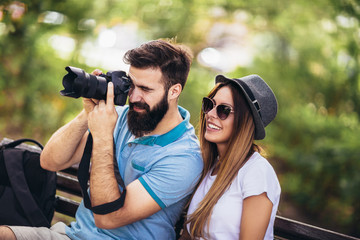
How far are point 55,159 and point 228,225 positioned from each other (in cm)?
121

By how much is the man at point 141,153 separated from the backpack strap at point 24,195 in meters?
0.12

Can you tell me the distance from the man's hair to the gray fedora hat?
0.34 meters

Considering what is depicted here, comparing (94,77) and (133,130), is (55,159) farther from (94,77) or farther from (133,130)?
(94,77)

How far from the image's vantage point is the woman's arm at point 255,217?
6.03ft

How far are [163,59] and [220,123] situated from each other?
0.54 meters

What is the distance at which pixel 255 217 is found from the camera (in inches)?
72.5

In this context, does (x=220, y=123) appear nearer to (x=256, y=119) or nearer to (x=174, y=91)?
(x=256, y=119)

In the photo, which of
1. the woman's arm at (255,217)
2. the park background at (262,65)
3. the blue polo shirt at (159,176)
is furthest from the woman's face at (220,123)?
the park background at (262,65)

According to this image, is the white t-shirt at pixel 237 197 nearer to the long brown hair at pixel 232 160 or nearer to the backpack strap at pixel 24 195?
the long brown hair at pixel 232 160

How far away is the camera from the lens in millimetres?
1926

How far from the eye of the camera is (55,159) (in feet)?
7.88

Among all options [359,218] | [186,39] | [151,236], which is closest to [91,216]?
[151,236]

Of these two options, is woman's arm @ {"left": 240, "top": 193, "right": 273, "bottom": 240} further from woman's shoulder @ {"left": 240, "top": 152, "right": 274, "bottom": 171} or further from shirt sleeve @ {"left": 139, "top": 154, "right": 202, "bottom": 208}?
shirt sleeve @ {"left": 139, "top": 154, "right": 202, "bottom": 208}

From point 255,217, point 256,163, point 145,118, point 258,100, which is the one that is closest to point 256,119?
point 258,100
